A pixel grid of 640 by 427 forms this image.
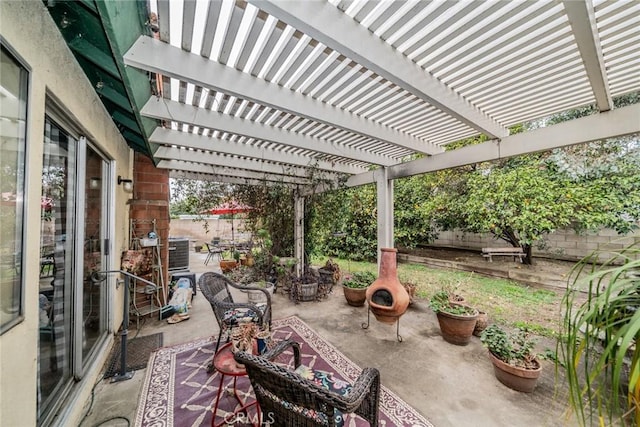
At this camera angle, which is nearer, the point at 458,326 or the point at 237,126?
the point at 237,126

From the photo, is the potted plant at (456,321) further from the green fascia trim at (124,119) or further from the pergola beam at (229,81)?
the green fascia trim at (124,119)

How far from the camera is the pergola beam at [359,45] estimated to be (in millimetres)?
1407

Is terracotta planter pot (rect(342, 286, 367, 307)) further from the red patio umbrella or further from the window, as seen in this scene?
the window

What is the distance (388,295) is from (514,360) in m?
1.36

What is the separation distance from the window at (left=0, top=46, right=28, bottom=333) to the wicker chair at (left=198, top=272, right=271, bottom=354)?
1507mm

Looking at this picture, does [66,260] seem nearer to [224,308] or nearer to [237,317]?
[224,308]

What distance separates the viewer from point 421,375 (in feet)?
8.64

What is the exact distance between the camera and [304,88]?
2426mm

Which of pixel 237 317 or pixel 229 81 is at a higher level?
pixel 229 81

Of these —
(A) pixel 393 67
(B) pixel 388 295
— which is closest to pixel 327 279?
(B) pixel 388 295

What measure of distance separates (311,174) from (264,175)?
1.18 metres

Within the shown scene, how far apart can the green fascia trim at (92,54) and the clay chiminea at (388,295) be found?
3.38 m

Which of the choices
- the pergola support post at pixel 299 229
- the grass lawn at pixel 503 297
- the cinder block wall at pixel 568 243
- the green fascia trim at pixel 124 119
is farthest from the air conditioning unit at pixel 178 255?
the cinder block wall at pixel 568 243

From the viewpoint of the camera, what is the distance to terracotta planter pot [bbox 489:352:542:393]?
7.65 feet
